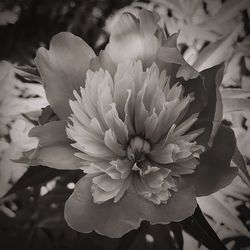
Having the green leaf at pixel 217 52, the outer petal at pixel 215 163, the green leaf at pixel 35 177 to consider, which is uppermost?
the green leaf at pixel 217 52

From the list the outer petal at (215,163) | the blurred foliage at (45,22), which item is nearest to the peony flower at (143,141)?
the outer petal at (215,163)

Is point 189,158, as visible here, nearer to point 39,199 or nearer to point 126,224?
point 126,224

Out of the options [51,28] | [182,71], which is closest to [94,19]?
[51,28]

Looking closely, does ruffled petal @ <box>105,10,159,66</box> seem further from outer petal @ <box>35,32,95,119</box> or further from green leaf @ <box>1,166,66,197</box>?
green leaf @ <box>1,166,66,197</box>

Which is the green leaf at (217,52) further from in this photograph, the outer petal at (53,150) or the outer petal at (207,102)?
the outer petal at (53,150)

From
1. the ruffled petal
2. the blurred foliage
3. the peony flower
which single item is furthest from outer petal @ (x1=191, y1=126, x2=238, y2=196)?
the blurred foliage
